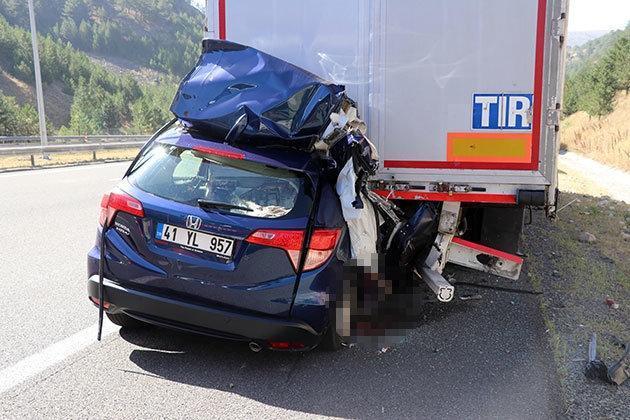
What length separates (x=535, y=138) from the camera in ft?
15.6

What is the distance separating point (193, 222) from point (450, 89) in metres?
2.44

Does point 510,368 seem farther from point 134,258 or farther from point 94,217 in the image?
point 94,217

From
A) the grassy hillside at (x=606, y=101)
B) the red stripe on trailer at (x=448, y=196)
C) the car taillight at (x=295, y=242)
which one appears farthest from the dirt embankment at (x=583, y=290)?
the grassy hillside at (x=606, y=101)

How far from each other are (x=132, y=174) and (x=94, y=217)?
551 centimetres

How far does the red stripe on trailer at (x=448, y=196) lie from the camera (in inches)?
193

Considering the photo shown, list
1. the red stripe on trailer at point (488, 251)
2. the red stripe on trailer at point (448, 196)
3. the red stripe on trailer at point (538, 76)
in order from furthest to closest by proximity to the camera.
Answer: the red stripe on trailer at point (488, 251), the red stripe on trailer at point (448, 196), the red stripe on trailer at point (538, 76)

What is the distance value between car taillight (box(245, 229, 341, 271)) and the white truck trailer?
1.28m

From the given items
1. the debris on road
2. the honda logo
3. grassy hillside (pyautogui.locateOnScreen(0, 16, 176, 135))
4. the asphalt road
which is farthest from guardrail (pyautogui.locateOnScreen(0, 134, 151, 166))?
grassy hillside (pyautogui.locateOnScreen(0, 16, 176, 135))

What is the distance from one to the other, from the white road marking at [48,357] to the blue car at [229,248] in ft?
1.49

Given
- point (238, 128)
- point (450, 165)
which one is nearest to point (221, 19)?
point (238, 128)

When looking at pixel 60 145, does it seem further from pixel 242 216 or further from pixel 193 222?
pixel 242 216

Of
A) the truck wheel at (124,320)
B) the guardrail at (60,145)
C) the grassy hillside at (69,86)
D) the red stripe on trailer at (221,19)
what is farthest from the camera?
the grassy hillside at (69,86)

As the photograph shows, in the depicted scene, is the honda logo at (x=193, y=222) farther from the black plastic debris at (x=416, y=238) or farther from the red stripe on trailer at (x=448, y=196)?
the red stripe on trailer at (x=448, y=196)

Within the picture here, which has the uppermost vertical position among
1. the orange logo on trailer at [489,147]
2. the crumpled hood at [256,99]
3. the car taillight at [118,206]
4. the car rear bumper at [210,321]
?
the crumpled hood at [256,99]
